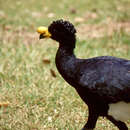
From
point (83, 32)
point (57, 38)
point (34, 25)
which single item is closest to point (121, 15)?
point (83, 32)

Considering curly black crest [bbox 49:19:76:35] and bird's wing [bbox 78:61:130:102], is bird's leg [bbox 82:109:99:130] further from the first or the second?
curly black crest [bbox 49:19:76:35]

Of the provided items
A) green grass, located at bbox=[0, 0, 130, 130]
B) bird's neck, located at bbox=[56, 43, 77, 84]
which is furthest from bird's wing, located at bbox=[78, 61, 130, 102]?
green grass, located at bbox=[0, 0, 130, 130]

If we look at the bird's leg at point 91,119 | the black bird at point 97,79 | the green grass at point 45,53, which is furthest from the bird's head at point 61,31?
the green grass at point 45,53

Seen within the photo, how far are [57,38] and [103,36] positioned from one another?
3.61 meters

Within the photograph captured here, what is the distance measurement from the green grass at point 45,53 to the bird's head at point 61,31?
93cm

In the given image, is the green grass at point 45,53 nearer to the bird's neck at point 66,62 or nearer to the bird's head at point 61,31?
the bird's neck at point 66,62

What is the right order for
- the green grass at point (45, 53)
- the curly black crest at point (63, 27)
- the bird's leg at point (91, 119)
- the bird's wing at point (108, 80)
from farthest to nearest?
the green grass at point (45, 53) → the curly black crest at point (63, 27) → the bird's leg at point (91, 119) → the bird's wing at point (108, 80)

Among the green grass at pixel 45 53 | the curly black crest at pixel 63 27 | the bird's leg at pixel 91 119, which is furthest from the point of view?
the green grass at pixel 45 53

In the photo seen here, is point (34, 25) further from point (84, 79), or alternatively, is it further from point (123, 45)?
point (84, 79)

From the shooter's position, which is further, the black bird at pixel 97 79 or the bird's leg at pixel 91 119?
the bird's leg at pixel 91 119

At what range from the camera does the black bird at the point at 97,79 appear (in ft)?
9.82

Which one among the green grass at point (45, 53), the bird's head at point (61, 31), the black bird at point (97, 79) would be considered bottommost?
the green grass at point (45, 53)

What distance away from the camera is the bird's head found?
3.41 meters

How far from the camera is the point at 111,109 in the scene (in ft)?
10.2
